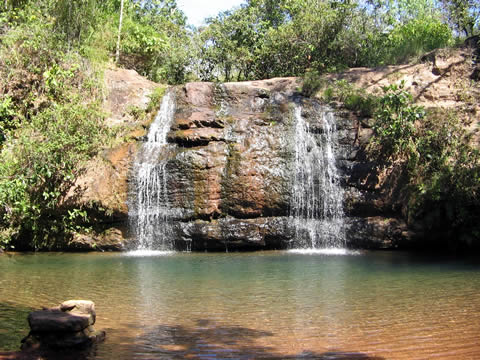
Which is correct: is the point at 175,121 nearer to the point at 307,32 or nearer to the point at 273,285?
the point at 273,285

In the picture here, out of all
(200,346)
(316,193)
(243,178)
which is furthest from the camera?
(316,193)

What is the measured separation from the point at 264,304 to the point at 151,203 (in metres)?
7.19

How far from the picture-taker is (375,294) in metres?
7.48

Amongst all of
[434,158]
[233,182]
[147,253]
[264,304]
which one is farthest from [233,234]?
[264,304]

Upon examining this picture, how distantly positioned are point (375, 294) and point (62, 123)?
34.2ft

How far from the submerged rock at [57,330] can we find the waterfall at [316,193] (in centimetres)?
875

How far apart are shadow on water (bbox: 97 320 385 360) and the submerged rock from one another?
0.87 feet

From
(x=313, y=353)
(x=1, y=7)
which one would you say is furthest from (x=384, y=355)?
(x=1, y=7)

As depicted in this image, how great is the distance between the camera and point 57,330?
4.88 meters

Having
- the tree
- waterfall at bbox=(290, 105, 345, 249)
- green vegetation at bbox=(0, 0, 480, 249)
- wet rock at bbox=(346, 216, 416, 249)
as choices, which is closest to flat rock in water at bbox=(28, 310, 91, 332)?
green vegetation at bbox=(0, 0, 480, 249)

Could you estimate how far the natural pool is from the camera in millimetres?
5027

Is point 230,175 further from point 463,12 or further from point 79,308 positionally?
point 463,12

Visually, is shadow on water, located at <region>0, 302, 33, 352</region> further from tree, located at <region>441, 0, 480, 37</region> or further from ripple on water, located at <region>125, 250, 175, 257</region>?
tree, located at <region>441, 0, 480, 37</region>

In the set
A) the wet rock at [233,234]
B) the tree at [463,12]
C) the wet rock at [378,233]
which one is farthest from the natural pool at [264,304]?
the tree at [463,12]
